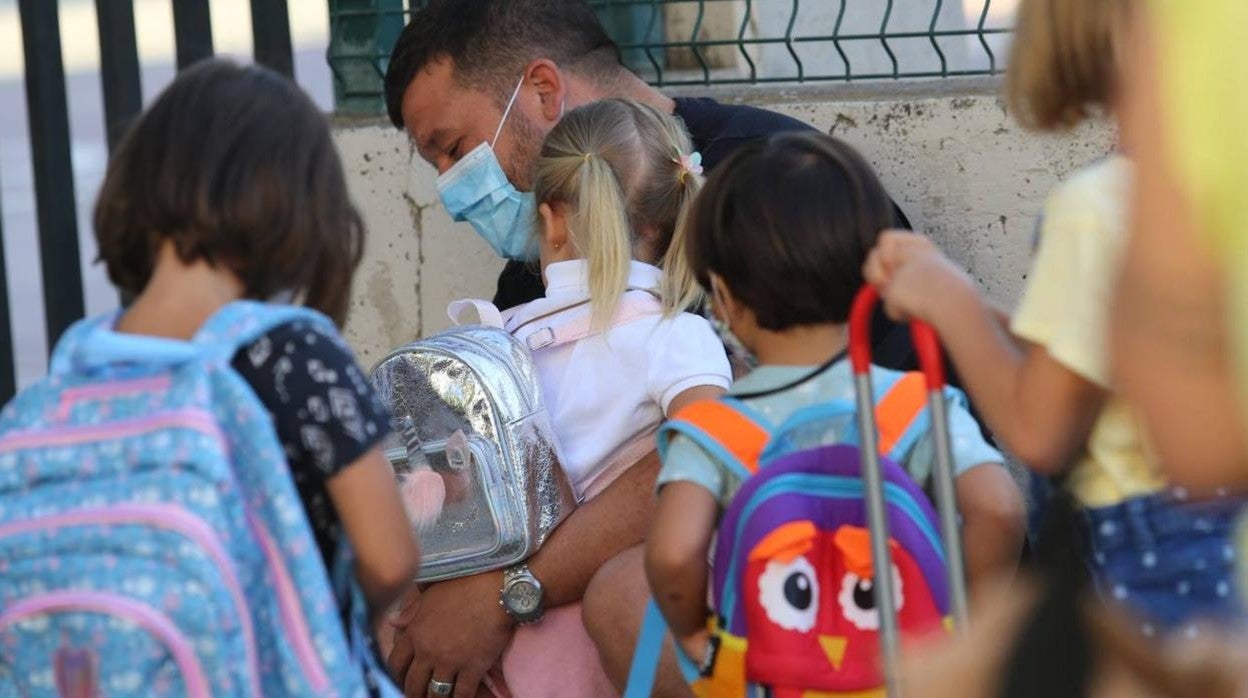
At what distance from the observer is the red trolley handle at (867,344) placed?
217cm

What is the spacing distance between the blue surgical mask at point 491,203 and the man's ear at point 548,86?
0.21 m

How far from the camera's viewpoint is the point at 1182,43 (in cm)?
142

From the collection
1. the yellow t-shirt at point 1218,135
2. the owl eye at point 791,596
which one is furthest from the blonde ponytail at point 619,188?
the yellow t-shirt at point 1218,135

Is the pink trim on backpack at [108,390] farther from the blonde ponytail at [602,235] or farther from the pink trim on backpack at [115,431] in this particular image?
the blonde ponytail at [602,235]

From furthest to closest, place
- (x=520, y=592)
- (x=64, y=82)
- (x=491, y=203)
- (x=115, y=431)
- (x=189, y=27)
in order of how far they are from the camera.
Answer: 1. (x=64, y=82)
2. (x=189, y=27)
3. (x=491, y=203)
4. (x=520, y=592)
5. (x=115, y=431)

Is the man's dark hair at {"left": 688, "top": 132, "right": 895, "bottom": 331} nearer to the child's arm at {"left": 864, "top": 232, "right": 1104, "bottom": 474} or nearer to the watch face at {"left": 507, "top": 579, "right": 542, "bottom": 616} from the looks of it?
the child's arm at {"left": 864, "top": 232, "right": 1104, "bottom": 474}

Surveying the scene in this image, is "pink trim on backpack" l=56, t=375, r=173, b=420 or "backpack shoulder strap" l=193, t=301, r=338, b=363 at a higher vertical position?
"backpack shoulder strap" l=193, t=301, r=338, b=363

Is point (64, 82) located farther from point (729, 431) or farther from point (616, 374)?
point (729, 431)

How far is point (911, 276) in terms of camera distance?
218 cm

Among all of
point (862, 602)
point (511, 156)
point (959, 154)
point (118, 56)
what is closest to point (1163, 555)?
point (862, 602)

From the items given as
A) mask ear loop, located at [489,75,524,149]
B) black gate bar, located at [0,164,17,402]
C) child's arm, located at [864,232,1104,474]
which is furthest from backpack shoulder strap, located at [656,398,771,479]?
black gate bar, located at [0,164,17,402]

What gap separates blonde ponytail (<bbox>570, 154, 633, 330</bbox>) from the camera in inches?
127

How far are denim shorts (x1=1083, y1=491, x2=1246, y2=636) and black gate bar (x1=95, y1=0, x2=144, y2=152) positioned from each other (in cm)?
283

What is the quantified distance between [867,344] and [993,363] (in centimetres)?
21
